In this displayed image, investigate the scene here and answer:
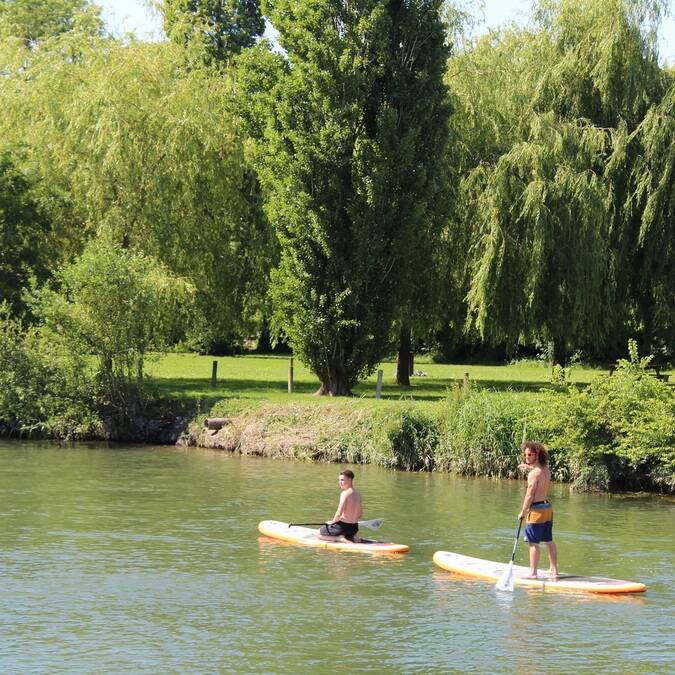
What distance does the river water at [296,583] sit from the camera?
40.9 feet

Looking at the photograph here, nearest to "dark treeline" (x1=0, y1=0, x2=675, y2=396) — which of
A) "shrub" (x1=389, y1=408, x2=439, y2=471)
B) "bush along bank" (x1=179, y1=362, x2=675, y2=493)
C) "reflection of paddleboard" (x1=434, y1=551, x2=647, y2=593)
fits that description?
"bush along bank" (x1=179, y1=362, x2=675, y2=493)

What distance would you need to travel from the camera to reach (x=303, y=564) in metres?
16.9

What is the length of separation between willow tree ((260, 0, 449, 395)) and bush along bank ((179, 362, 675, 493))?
2886 millimetres

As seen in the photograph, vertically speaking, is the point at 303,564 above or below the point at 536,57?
below

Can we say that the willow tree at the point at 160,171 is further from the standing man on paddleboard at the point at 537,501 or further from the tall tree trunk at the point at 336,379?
the standing man on paddleboard at the point at 537,501

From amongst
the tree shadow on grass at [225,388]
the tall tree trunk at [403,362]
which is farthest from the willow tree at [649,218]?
the tree shadow on grass at [225,388]

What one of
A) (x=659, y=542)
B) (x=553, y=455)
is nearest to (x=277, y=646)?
(x=659, y=542)

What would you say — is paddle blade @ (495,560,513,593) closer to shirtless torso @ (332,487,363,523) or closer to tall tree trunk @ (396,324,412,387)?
shirtless torso @ (332,487,363,523)

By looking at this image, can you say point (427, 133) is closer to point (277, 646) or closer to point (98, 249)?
point (98, 249)

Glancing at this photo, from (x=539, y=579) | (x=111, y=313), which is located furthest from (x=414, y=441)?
(x=539, y=579)

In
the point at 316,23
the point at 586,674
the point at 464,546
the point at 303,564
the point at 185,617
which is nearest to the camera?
the point at 586,674

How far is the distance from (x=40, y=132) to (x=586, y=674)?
91.5 feet

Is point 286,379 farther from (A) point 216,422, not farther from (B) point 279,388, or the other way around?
(A) point 216,422

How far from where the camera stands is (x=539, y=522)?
1515 centimetres
